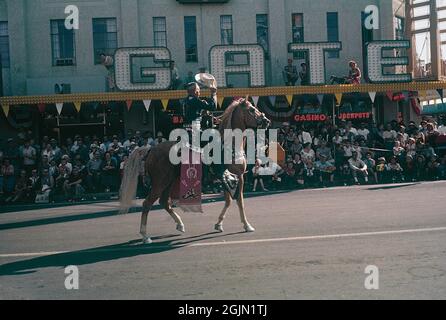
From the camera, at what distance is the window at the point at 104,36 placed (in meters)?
26.1

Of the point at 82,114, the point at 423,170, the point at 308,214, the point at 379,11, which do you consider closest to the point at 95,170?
the point at 82,114

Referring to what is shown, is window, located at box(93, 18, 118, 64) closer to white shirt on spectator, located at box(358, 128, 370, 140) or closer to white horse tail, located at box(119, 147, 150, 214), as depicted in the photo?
white shirt on spectator, located at box(358, 128, 370, 140)

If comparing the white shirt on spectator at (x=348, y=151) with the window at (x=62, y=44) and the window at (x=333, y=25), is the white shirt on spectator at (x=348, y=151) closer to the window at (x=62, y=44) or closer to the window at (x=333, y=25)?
the window at (x=333, y=25)

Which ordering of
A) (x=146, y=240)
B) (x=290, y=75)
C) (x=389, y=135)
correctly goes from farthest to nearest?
1. (x=290, y=75)
2. (x=389, y=135)
3. (x=146, y=240)

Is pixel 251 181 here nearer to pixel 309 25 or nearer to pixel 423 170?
pixel 423 170

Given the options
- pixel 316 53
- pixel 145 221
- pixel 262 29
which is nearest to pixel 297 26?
pixel 262 29

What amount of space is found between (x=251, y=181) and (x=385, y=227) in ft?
30.8

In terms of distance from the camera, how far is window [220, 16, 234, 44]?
2650cm

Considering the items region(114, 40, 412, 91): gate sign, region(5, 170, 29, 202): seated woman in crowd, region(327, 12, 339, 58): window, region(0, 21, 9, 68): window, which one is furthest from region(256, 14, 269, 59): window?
region(5, 170, 29, 202): seated woman in crowd

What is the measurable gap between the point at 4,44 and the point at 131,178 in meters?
19.1

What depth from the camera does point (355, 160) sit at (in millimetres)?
18938

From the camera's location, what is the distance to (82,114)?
25.2m

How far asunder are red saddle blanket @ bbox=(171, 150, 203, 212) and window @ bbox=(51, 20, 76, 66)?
1794 centimetres

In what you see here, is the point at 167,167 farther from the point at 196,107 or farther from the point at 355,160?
the point at 355,160
